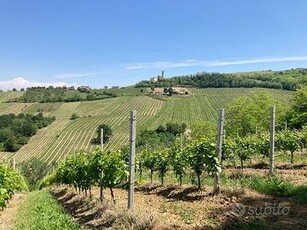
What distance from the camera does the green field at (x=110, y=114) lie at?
9136cm

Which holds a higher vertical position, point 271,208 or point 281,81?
point 281,81

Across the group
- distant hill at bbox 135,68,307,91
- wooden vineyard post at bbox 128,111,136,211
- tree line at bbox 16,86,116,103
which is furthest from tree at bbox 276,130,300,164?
tree line at bbox 16,86,116,103

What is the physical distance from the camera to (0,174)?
52.4ft

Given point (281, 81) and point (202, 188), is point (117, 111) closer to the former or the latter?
point (281, 81)

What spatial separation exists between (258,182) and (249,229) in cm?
458

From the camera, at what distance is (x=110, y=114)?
113 m

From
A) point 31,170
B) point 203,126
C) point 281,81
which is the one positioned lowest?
point 31,170

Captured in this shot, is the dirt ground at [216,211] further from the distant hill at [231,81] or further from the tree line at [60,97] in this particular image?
the tree line at [60,97]

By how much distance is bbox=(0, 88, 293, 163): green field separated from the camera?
91363mm

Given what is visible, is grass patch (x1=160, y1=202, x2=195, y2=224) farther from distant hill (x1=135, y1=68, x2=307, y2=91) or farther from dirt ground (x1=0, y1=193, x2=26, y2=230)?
distant hill (x1=135, y1=68, x2=307, y2=91)

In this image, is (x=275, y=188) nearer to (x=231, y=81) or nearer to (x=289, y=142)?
(x=289, y=142)

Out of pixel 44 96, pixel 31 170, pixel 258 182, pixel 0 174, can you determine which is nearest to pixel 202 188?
pixel 258 182

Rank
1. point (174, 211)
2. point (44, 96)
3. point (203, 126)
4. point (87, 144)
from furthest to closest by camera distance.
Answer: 1. point (44, 96)
2. point (87, 144)
3. point (203, 126)
4. point (174, 211)

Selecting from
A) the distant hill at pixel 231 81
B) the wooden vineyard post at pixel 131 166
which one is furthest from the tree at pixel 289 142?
the distant hill at pixel 231 81
